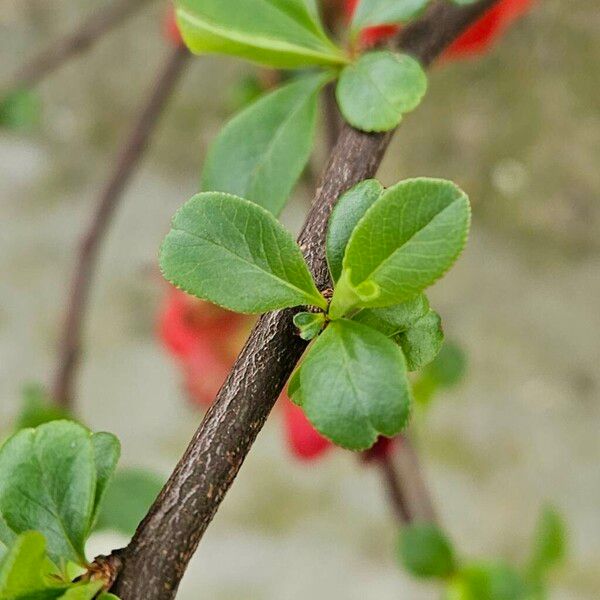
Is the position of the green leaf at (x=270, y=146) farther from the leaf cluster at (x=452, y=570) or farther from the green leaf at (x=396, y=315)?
the leaf cluster at (x=452, y=570)

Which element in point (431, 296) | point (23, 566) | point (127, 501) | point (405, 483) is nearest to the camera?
point (23, 566)

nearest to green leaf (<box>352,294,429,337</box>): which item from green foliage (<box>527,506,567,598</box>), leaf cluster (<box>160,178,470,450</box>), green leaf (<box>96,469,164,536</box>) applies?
leaf cluster (<box>160,178,470,450</box>)

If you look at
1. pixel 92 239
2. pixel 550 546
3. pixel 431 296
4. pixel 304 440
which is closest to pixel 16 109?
pixel 92 239

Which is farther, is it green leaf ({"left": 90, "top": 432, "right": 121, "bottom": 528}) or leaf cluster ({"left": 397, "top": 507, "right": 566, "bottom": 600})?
leaf cluster ({"left": 397, "top": 507, "right": 566, "bottom": 600})

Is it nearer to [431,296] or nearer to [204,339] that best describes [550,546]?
[204,339]

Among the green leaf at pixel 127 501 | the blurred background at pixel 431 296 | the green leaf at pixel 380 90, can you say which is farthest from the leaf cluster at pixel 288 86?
the blurred background at pixel 431 296

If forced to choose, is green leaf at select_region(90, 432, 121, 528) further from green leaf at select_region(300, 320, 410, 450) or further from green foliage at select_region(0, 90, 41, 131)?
green foliage at select_region(0, 90, 41, 131)

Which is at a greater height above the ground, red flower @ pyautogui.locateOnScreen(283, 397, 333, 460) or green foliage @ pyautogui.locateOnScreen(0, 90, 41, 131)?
green foliage @ pyautogui.locateOnScreen(0, 90, 41, 131)
